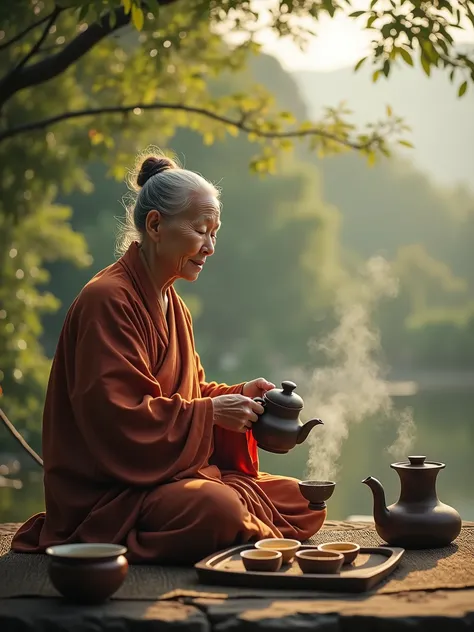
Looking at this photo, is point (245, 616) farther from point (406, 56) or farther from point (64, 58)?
point (64, 58)

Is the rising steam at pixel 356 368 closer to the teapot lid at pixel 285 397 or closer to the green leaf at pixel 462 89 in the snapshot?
the green leaf at pixel 462 89

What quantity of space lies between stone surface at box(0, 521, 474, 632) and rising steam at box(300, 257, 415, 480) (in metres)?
14.7

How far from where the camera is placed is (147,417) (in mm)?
4098

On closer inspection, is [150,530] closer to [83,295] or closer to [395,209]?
[83,295]

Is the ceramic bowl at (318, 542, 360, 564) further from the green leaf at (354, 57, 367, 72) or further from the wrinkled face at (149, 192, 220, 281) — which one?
the green leaf at (354, 57, 367, 72)

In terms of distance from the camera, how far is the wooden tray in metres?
3.64

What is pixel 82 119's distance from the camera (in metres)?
9.99

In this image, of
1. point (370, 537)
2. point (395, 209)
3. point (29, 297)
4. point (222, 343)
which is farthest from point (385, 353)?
point (370, 537)

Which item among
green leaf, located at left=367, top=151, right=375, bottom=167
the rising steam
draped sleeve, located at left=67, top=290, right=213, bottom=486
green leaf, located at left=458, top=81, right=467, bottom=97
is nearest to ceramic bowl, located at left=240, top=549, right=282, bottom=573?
draped sleeve, located at left=67, top=290, right=213, bottom=486

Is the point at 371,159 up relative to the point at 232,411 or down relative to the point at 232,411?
up

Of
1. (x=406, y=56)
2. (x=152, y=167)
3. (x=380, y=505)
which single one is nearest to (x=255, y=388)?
(x=380, y=505)

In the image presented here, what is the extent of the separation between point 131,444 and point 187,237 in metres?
0.88

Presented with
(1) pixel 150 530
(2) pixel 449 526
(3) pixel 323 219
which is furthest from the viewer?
(3) pixel 323 219

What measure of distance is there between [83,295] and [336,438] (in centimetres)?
1410
